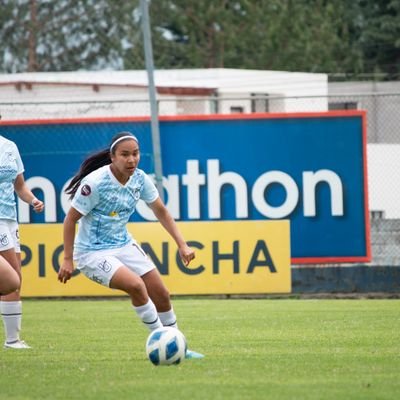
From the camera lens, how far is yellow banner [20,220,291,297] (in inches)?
854

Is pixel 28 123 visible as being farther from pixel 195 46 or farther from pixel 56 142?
pixel 195 46

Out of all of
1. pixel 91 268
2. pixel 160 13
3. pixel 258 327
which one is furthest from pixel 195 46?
pixel 91 268

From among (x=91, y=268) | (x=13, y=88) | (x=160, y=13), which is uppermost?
(x=160, y=13)

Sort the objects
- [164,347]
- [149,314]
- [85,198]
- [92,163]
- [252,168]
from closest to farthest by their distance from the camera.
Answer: [164,347] < [149,314] < [85,198] < [92,163] < [252,168]

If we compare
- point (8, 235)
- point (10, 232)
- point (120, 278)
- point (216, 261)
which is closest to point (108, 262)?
point (120, 278)

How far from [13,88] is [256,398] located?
2460cm

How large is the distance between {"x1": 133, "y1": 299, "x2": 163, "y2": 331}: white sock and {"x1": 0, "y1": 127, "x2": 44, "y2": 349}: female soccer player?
203cm

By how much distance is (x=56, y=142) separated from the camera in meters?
24.7

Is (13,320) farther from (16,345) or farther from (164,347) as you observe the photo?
(164,347)

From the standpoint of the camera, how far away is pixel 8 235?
12.5 metres

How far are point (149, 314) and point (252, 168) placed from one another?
44.2 feet

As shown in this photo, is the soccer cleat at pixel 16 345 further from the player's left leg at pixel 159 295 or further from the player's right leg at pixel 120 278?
the player's left leg at pixel 159 295

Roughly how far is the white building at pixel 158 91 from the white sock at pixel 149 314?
1736cm

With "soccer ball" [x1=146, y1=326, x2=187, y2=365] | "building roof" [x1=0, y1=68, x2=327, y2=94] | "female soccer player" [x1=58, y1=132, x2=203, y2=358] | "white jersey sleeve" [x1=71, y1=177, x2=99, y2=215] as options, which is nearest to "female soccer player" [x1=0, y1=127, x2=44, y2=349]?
"female soccer player" [x1=58, y1=132, x2=203, y2=358]
